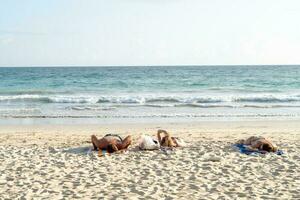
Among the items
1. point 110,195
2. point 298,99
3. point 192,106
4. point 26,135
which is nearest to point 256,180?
point 110,195

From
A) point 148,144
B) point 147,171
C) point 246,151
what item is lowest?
point 147,171

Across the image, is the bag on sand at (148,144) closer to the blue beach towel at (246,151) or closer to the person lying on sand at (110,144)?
the person lying on sand at (110,144)

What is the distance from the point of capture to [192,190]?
6.83 meters

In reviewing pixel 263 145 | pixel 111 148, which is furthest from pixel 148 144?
pixel 263 145

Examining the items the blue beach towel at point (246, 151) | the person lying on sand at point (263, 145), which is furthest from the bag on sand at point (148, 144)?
the person lying on sand at point (263, 145)

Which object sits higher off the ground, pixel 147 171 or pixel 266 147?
pixel 266 147

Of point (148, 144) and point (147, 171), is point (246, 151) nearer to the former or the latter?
point (148, 144)

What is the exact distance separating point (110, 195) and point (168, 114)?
1177cm

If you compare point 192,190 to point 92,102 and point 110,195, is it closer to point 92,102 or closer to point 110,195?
point 110,195

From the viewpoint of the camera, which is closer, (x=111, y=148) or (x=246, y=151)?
(x=246, y=151)

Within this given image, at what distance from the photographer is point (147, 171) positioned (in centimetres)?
803

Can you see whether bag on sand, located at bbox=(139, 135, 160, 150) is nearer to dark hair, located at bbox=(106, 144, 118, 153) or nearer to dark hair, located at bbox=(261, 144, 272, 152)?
dark hair, located at bbox=(106, 144, 118, 153)

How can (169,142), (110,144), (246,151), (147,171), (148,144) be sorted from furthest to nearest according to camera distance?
(169,142) < (148,144) < (110,144) < (246,151) < (147,171)

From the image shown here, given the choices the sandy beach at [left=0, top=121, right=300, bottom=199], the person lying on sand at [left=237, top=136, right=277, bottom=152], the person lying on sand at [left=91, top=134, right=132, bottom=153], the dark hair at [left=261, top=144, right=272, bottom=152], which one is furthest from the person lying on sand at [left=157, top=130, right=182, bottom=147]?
the dark hair at [left=261, top=144, right=272, bottom=152]
